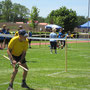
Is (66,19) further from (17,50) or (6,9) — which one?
(6,9)

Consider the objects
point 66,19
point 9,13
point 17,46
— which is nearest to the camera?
point 17,46

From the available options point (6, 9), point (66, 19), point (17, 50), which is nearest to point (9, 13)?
point (6, 9)

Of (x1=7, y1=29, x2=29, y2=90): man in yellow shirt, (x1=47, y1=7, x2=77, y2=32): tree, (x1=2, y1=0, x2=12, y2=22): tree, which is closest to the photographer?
(x1=7, y1=29, x2=29, y2=90): man in yellow shirt

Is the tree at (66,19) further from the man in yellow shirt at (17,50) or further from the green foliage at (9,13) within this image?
the green foliage at (9,13)

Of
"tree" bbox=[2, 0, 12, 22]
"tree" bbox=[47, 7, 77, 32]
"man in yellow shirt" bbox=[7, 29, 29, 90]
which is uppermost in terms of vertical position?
"tree" bbox=[2, 0, 12, 22]

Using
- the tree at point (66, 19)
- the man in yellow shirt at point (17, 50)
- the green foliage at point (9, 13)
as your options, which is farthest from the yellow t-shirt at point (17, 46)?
the green foliage at point (9, 13)

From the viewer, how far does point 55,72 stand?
9414 mm

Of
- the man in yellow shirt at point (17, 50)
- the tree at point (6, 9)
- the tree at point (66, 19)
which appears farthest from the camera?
the tree at point (6, 9)

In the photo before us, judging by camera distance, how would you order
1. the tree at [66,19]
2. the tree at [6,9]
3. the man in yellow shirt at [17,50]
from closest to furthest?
the man in yellow shirt at [17,50]
the tree at [66,19]
the tree at [6,9]

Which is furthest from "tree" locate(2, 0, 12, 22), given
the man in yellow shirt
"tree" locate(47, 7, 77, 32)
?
the man in yellow shirt

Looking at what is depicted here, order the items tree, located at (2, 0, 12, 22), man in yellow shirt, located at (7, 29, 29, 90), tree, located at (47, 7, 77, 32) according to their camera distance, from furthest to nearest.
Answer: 1. tree, located at (2, 0, 12, 22)
2. tree, located at (47, 7, 77, 32)
3. man in yellow shirt, located at (7, 29, 29, 90)

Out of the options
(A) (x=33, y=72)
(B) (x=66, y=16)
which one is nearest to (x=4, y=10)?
(B) (x=66, y=16)

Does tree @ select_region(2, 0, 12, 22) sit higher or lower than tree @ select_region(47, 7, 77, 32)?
higher

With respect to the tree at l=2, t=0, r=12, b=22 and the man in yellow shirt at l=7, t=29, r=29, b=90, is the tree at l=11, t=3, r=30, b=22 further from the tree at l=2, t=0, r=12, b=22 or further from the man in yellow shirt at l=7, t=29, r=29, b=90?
the man in yellow shirt at l=7, t=29, r=29, b=90
